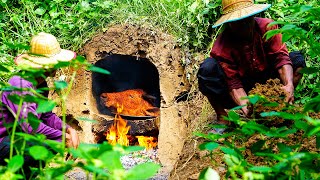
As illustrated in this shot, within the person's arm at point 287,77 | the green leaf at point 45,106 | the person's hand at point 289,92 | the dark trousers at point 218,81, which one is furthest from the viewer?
the dark trousers at point 218,81

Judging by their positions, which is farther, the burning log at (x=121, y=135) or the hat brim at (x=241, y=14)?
the burning log at (x=121, y=135)

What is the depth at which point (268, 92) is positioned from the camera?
384cm

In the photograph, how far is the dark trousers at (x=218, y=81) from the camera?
14.3 ft

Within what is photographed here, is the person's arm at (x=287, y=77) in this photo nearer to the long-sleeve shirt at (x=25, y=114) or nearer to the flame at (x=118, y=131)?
the long-sleeve shirt at (x=25, y=114)

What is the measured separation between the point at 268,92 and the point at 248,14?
66 centimetres

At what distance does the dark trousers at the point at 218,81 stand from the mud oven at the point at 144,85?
124cm

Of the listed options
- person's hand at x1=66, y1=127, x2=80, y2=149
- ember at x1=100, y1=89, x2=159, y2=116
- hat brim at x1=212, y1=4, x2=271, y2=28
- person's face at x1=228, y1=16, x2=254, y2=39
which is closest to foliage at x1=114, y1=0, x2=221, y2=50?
ember at x1=100, y1=89, x2=159, y2=116

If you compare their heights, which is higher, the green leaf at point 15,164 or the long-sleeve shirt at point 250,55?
the long-sleeve shirt at point 250,55

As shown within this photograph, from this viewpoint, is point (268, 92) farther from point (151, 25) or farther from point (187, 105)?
point (151, 25)

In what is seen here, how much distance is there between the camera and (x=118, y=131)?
21.4 feet

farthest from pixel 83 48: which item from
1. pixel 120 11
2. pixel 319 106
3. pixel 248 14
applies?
pixel 319 106

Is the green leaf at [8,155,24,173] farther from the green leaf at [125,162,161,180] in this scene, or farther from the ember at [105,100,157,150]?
the ember at [105,100,157,150]

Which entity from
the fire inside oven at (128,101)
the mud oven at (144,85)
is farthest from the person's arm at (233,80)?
the fire inside oven at (128,101)

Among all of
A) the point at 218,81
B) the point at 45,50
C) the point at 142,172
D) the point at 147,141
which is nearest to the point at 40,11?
the point at 147,141
